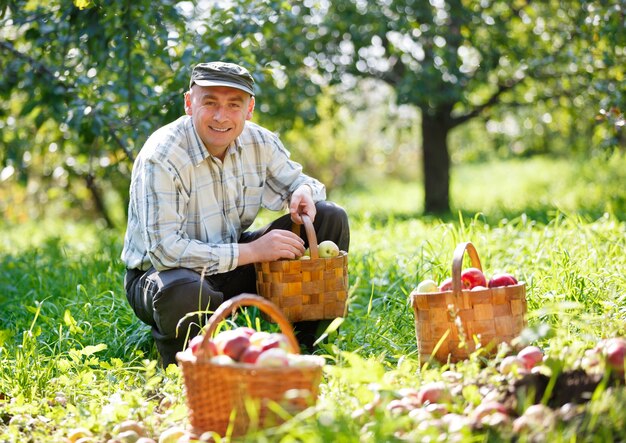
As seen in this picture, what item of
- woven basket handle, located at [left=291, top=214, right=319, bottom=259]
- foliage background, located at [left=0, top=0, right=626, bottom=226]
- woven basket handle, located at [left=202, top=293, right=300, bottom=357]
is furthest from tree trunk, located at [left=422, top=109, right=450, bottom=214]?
woven basket handle, located at [left=202, top=293, right=300, bottom=357]

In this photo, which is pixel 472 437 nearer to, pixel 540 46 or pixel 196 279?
pixel 196 279

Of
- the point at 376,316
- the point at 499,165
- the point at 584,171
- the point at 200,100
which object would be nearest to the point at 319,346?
the point at 376,316

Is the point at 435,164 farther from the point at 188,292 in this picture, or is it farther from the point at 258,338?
the point at 258,338

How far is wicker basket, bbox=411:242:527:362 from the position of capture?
2.87m

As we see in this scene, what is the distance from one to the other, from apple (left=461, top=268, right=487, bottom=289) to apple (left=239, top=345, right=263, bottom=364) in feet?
3.34

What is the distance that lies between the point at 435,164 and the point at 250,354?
709 centimetres

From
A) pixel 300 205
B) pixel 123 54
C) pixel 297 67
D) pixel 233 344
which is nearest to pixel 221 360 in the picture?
pixel 233 344

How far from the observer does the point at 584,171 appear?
12.0 m

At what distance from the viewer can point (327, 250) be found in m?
3.42

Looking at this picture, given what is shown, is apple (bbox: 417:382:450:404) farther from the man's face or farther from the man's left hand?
the man's face

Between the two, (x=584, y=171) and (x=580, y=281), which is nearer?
(x=580, y=281)

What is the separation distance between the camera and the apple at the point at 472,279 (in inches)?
120

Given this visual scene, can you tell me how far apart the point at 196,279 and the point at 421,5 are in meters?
5.00

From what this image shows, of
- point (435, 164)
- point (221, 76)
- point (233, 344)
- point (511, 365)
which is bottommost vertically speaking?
point (511, 365)
